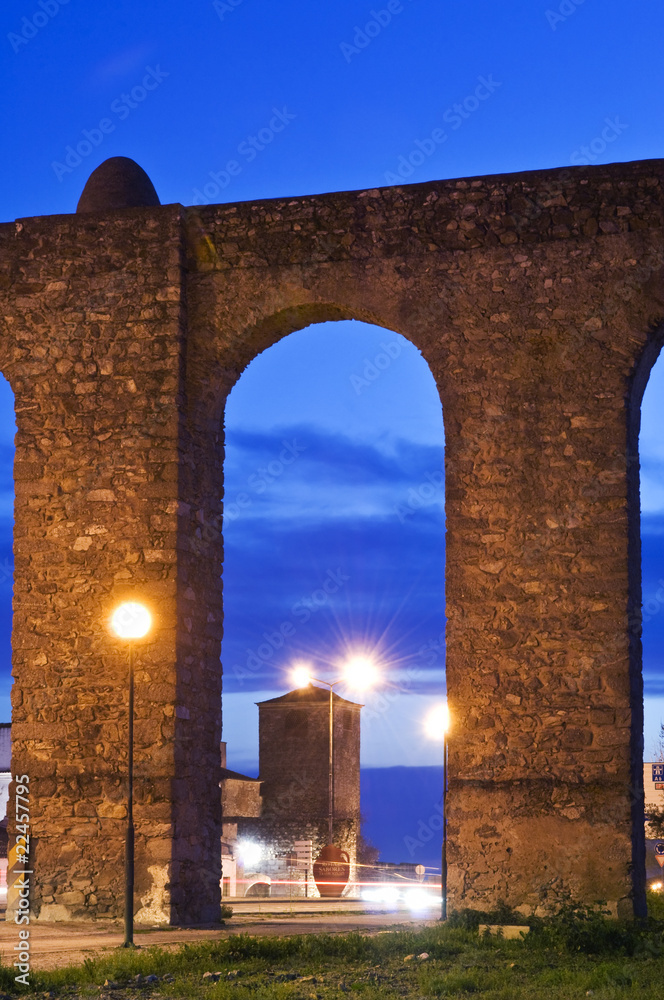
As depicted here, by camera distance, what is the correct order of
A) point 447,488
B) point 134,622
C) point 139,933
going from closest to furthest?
point 134,622 < point 139,933 < point 447,488

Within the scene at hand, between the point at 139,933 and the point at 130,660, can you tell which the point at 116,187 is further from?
the point at 139,933

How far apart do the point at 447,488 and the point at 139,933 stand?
15.5ft

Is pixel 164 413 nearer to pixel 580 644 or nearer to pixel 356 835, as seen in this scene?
pixel 580 644

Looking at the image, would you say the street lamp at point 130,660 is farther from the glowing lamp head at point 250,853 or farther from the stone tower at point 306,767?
the glowing lamp head at point 250,853

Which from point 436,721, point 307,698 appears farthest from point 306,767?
point 436,721

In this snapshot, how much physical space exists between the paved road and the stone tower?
84.5ft

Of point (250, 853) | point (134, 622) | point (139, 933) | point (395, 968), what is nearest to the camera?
point (395, 968)

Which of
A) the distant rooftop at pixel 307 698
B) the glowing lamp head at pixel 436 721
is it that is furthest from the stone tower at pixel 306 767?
the glowing lamp head at pixel 436 721

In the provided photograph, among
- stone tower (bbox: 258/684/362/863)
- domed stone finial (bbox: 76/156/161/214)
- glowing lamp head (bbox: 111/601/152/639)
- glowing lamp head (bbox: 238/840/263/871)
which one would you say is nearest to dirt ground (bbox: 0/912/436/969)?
glowing lamp head (bbox: 111/601/152/639)

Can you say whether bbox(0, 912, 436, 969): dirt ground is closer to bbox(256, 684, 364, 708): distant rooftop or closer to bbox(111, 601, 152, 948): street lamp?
bbox(111, 601, 152, 948): street lamp

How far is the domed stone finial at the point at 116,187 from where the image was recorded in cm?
1364

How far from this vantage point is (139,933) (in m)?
10.3

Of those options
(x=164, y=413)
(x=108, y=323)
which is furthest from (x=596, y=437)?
(x=108, y=323)

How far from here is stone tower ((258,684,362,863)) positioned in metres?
38.0
